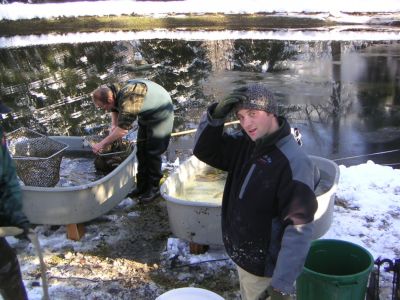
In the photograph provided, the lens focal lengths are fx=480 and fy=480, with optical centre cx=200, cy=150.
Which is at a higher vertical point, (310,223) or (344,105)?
(310,223)

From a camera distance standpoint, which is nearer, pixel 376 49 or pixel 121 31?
pixel 376 49

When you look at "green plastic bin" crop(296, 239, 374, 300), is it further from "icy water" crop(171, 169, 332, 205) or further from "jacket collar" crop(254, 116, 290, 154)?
"icy water" crop(171, 169, 332, 205)

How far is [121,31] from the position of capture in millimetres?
19469

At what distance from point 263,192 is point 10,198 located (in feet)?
5.24

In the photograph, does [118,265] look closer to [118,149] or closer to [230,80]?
[118,149]

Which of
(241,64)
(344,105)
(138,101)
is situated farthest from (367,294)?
(241,64)

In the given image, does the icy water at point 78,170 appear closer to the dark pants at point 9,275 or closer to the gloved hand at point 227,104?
the dark pants at point 9,275

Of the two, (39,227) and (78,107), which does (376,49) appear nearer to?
(78,107)

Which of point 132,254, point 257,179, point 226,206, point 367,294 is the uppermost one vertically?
point 257,179

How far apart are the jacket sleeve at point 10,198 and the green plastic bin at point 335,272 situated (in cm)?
179

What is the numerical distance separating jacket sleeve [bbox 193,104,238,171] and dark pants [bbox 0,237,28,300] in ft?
4.43

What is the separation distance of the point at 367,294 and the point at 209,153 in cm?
149

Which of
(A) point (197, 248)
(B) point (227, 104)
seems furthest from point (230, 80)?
(B) point (227, 104)

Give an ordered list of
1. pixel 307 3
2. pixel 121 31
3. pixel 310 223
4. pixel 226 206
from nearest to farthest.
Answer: pixel 310 223
pixel 226 206
pixel 121 31
pixel 307 3
